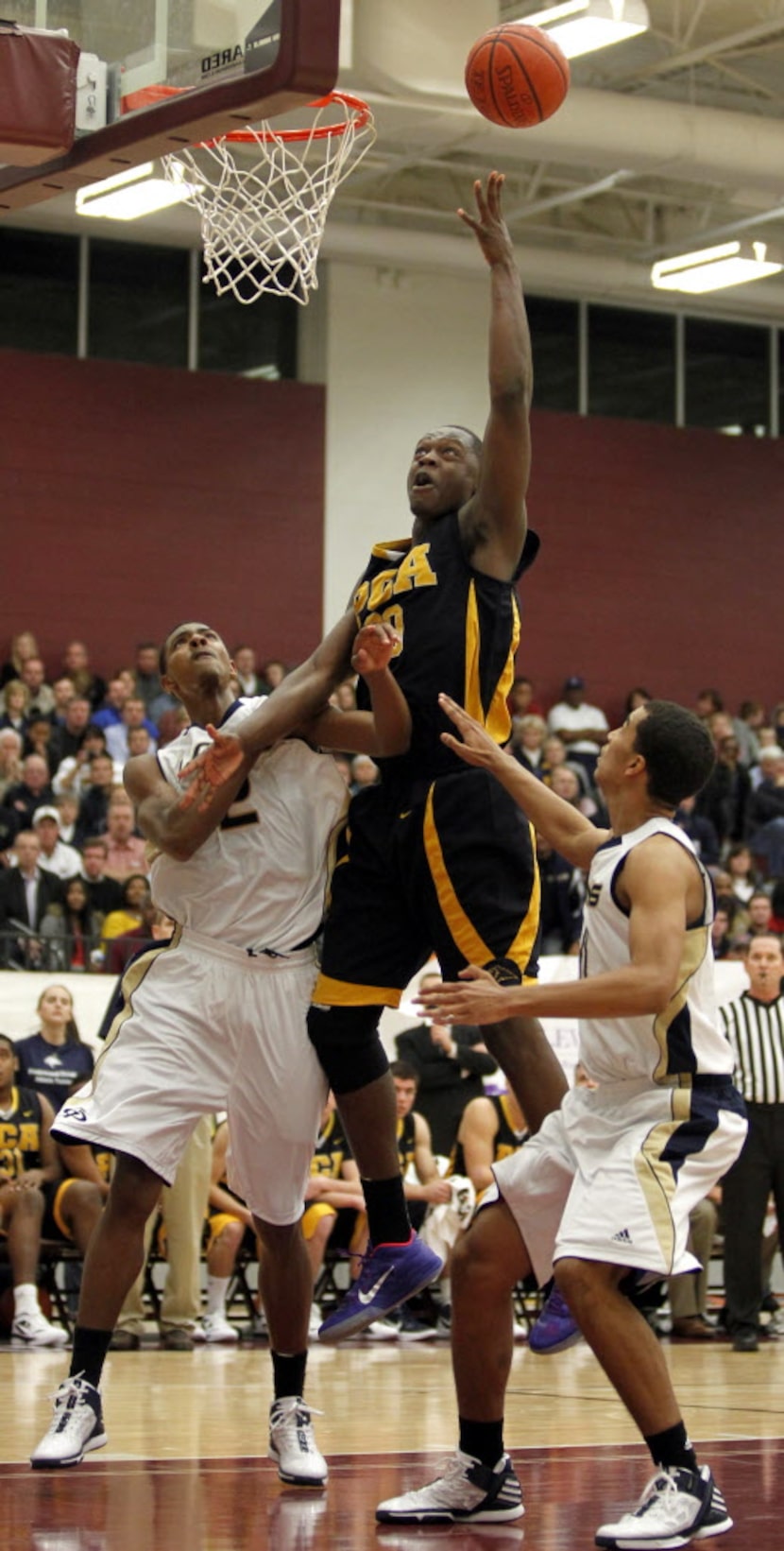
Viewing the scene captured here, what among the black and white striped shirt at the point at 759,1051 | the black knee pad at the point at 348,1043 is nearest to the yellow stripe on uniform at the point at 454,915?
the black knee pad at the point at 348,1043

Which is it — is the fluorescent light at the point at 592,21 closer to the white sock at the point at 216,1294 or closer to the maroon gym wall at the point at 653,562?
the maroon gym wall at the point at 653,562

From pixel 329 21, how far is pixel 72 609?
1606 cm

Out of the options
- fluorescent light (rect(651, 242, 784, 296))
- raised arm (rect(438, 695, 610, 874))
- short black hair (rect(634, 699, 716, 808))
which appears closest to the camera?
short black hair (rect(634, 699, 716, 808))

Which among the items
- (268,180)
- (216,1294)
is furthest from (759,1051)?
(268,180)

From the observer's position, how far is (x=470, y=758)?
226 inches

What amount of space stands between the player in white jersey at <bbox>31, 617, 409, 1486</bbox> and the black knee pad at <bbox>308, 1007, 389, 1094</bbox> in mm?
93

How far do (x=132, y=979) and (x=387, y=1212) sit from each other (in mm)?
1035

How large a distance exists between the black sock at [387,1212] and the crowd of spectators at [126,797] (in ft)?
25.3

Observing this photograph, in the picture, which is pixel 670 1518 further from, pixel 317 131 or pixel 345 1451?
pixel 317 131

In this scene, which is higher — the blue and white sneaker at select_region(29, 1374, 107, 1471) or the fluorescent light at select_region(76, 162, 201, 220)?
the fluorescent light at select_region(76, 162, 201, 220)

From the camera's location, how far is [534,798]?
5.68 meters

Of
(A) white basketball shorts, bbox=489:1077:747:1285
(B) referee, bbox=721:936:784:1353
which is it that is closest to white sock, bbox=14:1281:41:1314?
(B) referee, bbox=721:936:784:1353

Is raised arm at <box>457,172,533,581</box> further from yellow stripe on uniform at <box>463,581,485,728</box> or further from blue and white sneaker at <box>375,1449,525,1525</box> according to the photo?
blue and white sneaker at <box>375,1449,525,1525</box>

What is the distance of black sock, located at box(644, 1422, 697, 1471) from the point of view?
16.6ft
